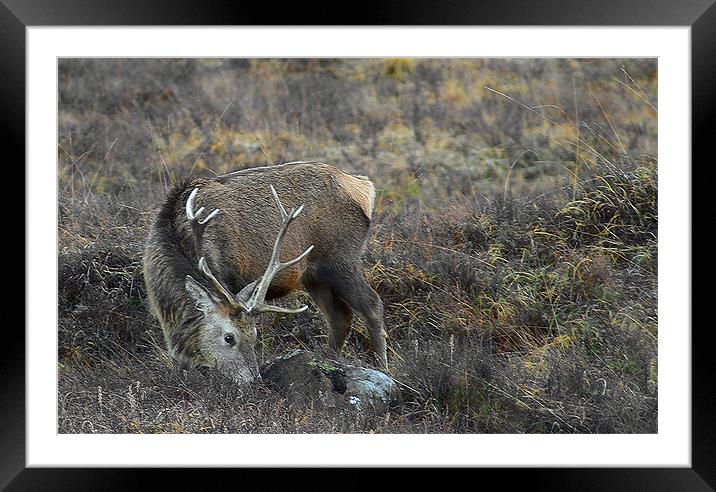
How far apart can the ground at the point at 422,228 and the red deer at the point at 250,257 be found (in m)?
0.24

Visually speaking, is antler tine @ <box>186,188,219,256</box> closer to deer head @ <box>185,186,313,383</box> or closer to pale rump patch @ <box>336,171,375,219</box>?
deer head @ <box>185,186,313,383</box>

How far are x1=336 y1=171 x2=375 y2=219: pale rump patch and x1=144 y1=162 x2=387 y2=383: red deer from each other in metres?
0.01

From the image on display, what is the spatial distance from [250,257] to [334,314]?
0.76 meters

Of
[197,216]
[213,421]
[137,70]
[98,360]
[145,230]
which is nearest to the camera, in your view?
[213,421]

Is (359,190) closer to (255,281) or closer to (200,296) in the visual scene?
(255,281)

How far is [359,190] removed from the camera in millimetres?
7562

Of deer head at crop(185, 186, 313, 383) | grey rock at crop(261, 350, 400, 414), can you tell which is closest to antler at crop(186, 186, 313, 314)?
deer head at crop(185, 186, 313, 383)

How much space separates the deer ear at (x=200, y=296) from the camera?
21.5 feet

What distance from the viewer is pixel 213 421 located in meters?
6.30

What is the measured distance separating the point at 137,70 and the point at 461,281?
17.3 ft

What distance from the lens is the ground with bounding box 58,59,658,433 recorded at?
664cm
